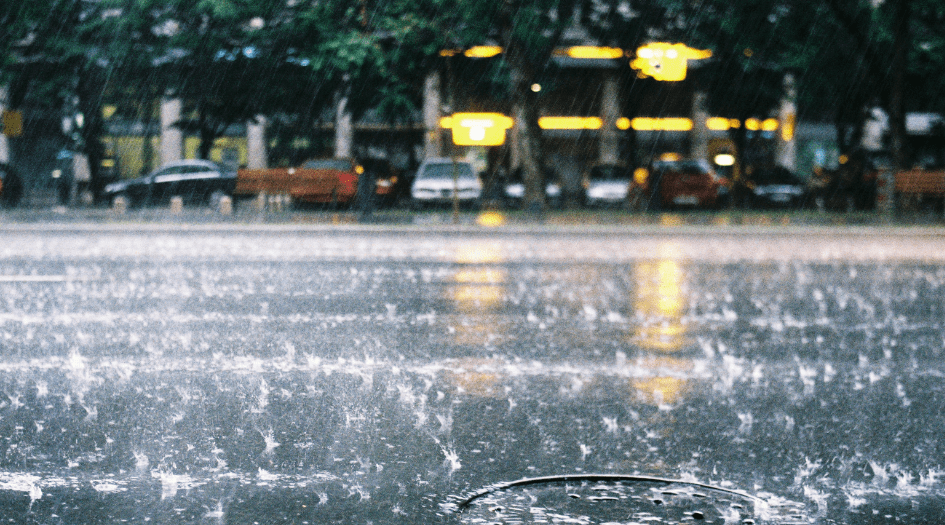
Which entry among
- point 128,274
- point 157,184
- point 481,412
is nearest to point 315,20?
point 157,184

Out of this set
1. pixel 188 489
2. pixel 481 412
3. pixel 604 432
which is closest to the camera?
pixel 188 489

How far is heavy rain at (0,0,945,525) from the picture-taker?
4.62 meters

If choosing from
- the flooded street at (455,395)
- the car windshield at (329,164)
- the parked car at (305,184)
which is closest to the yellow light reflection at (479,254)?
the flooded street at (455,395)

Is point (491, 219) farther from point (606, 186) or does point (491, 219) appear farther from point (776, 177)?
point (776, 177)

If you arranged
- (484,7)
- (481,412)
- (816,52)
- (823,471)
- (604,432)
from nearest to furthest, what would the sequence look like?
(823,471) < (604,432) < (481,412) < (484,7) < (816,52)

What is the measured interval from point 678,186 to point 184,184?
49.5ft

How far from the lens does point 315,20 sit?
28250mm

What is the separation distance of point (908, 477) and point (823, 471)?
34 centimetres

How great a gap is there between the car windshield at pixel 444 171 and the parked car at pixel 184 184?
619 cm

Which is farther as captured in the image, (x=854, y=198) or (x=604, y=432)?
(x=854, y=198)

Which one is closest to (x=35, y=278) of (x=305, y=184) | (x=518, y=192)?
(x=305, y=184)

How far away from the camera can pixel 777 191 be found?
3550 centimetres

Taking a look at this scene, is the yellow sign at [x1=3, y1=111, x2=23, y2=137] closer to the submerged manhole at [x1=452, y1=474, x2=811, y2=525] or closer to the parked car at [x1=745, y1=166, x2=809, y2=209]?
the parked car at [x1=745, y1=166, x2=809, y2=209]

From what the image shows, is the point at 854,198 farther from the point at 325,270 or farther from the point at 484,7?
the point at 325,270
